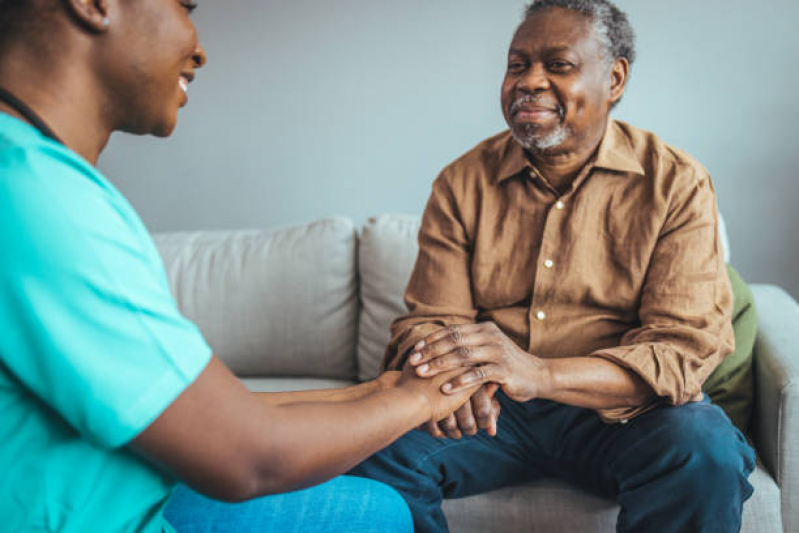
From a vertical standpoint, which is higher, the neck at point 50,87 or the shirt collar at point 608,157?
the neck at point 50,87

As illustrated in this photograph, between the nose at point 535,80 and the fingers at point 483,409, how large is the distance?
2.35 feet

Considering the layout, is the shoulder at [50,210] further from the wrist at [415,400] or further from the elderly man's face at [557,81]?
the elderly man's face at [557,81]

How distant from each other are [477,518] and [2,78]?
126 centimetres

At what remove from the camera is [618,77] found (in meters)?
1.60

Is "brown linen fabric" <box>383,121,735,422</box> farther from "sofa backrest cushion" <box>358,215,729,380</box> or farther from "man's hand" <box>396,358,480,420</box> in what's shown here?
"sofa backrest cushion" <box>358,215,729,380</box>

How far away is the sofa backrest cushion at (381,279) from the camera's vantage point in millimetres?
2049

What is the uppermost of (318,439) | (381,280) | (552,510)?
(318,439)

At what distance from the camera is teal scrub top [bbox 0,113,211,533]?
1.92 ft

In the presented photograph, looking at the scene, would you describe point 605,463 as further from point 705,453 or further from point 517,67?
point 517,67

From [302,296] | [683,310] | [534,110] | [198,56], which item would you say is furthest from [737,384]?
[198,56]

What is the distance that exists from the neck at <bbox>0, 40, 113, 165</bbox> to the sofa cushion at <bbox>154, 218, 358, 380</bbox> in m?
1.39

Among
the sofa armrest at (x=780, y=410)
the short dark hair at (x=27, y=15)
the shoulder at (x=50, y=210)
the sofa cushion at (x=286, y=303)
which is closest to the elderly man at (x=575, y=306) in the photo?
the sofa armrest at (x=780, y=410)

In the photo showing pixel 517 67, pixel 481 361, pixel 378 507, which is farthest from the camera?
pixel 517 67

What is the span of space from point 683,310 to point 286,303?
4.04 ft
